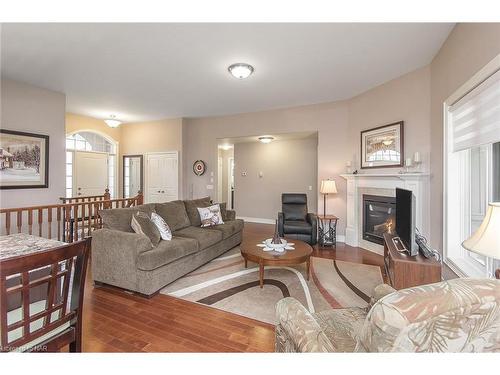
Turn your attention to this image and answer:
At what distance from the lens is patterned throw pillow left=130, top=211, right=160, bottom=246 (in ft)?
9.21

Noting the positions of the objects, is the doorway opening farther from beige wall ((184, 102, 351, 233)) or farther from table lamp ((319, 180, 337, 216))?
table lamp ((319, 180, 337, 216))

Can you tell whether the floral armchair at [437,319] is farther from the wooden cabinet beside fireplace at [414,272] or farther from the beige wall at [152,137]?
the beige wall at [152,137]

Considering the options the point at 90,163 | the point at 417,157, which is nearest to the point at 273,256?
the point at 417,157

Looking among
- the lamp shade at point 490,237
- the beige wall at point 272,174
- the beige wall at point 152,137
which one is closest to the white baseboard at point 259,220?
the beige wall at point 272,174

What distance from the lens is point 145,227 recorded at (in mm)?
2834

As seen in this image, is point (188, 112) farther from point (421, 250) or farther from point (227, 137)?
point (421, 250)

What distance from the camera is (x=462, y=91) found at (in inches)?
87.4

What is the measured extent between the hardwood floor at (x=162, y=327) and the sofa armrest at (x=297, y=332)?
63 centimetres

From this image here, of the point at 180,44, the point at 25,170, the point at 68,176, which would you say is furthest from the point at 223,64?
the point at 68,176

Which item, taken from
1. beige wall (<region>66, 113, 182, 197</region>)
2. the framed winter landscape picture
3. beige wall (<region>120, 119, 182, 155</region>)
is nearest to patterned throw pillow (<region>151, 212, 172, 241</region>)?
the framed winter landscape picture

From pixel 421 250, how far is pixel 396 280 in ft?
1.59

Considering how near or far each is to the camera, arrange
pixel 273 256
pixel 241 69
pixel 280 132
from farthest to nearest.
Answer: pixel 280 132 < pixel 241 69 < pixel 273 256

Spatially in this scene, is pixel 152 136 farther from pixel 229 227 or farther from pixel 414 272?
pixel 414 272

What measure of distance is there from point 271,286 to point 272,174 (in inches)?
176
